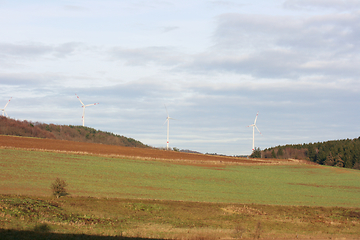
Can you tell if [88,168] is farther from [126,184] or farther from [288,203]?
[288,203]

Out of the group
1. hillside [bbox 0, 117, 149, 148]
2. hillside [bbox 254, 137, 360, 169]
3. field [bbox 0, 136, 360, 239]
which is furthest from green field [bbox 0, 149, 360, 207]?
hillside [bbox 254, 137, 360, 169]

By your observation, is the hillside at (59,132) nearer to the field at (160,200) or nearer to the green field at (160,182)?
the field at (160,200)

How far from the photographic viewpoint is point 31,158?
158 ft

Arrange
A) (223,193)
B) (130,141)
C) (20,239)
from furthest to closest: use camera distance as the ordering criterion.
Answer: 1. (130,141)
2. (223,193)
3. (20,239)

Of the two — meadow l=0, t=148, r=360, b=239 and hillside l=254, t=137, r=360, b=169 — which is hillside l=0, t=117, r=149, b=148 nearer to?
meadow l=0, t=148, r=360, b=239

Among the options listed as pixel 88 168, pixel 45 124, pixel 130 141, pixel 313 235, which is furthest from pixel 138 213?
pixel 130 141

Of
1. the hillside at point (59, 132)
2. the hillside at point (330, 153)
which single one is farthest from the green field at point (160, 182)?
the hillside at point (330, 153)

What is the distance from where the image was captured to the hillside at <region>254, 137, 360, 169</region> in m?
130

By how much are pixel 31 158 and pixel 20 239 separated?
34.5 metres

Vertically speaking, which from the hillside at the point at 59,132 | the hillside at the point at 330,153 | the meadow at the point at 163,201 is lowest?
the meadow at the point at 163,201

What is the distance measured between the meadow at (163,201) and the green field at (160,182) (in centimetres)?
12

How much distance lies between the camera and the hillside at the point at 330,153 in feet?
428

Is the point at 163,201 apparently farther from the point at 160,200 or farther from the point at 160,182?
the point at 160,182

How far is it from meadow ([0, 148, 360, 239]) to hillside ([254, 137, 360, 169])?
8029 centimetres
